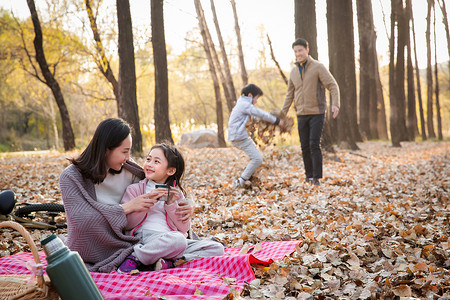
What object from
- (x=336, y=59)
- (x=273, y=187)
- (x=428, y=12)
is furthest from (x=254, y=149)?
(x=428, y=12)

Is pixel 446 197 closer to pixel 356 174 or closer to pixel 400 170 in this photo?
pixel 356 174

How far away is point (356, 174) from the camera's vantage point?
27.8ft

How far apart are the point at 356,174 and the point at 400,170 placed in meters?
1.23

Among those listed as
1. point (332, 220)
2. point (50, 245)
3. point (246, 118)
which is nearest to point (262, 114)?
point (246, 118)

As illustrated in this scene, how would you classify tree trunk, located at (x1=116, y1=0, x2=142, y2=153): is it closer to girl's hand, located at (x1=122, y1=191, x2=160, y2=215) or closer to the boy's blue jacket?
the boy's blue jacket

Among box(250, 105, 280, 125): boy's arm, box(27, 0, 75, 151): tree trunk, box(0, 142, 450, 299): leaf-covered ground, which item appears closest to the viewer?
box(0, 142, 450, 299): leaf-covered ground

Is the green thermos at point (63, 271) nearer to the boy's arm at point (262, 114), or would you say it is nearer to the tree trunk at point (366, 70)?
the boy's arm at point (262, 114)

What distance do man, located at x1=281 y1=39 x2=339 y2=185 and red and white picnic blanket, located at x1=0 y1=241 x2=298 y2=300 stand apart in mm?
3534

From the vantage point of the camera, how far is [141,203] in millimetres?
3227

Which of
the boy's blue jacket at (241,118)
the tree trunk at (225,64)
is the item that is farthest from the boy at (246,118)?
the tree trunk at (225,64)

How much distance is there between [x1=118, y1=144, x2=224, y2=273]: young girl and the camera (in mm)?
3195

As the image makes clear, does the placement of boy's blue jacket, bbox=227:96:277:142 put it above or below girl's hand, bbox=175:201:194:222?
above

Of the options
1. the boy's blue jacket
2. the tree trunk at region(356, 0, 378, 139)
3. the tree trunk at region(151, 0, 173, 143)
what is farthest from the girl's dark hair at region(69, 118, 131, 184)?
the tree trunk at region(356, 0, 378, 139)

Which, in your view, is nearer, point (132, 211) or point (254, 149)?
point (132, 211)
